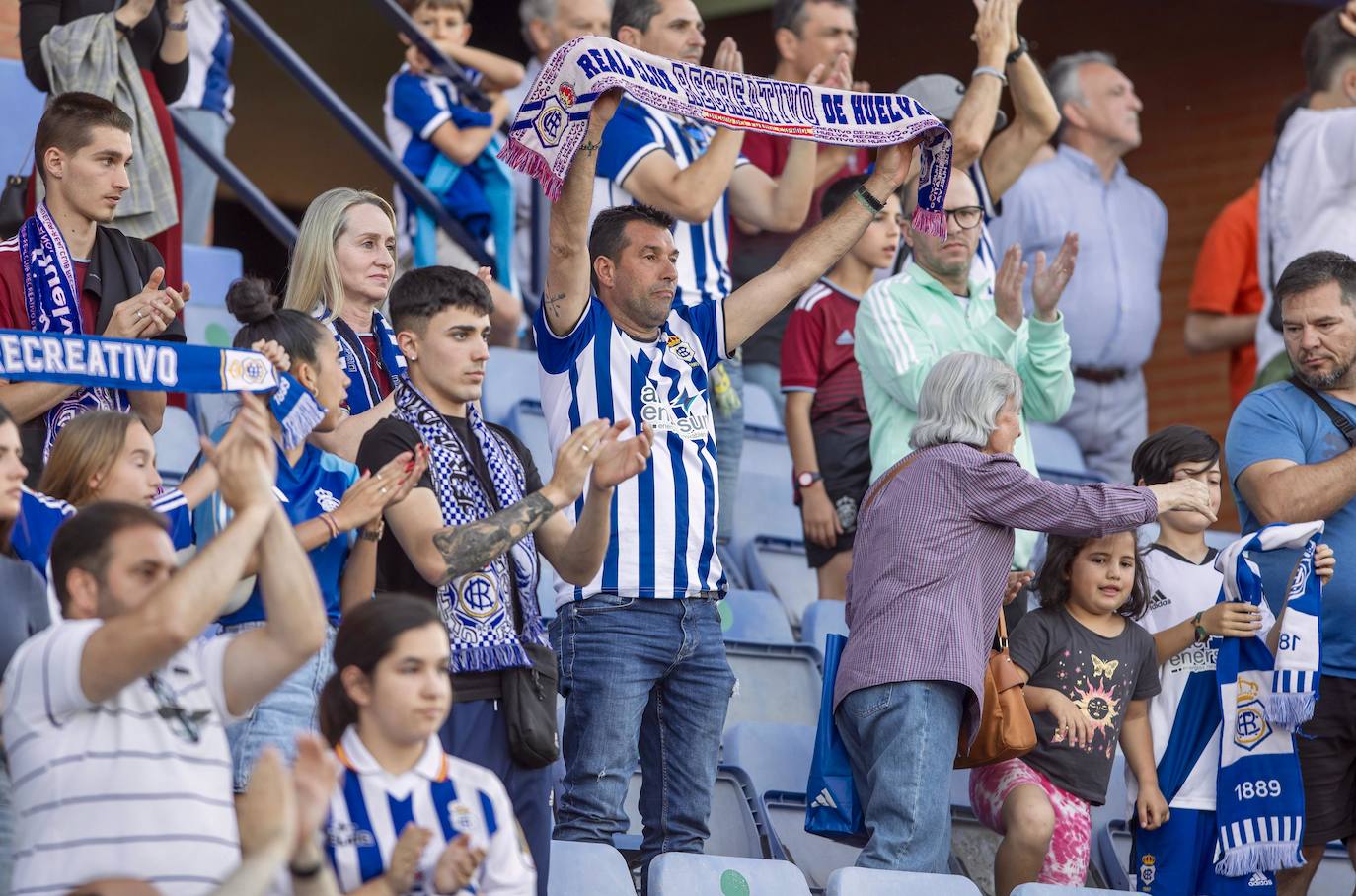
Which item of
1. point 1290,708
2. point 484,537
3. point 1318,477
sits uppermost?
point 1318,477

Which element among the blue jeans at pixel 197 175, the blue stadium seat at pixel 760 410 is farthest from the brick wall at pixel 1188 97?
the blue jeans at pixel 197 175

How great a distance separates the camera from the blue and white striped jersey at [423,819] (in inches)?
114

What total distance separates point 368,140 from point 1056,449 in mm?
2825

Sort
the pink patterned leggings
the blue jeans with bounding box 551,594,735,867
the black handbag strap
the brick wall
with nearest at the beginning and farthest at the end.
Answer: the blue jeans with bounding box 551,594,735,867, the pink patterned leggings, the black handbag strap, the brick wall

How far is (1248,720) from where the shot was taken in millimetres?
4469

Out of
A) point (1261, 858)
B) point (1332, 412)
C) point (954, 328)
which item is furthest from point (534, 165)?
point (1261, 858)

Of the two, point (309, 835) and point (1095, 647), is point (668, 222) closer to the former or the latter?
point (1095, 647)

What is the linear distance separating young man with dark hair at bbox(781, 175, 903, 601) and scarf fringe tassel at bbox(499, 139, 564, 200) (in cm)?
149

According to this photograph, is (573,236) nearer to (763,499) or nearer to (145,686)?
(145,686)

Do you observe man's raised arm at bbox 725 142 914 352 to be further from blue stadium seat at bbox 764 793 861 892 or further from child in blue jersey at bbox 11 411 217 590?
child in blue jersey at bbox 11 411 217 590

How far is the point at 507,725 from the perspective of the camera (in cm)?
354

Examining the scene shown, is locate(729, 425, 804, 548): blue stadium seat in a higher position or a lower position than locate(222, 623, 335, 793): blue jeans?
higher

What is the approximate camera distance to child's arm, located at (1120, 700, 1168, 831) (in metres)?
4.56

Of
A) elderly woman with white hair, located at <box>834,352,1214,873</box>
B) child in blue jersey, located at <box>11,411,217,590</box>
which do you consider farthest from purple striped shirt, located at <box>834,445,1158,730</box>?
child in blue jersey, located at <box>11,411,217,590</box>
